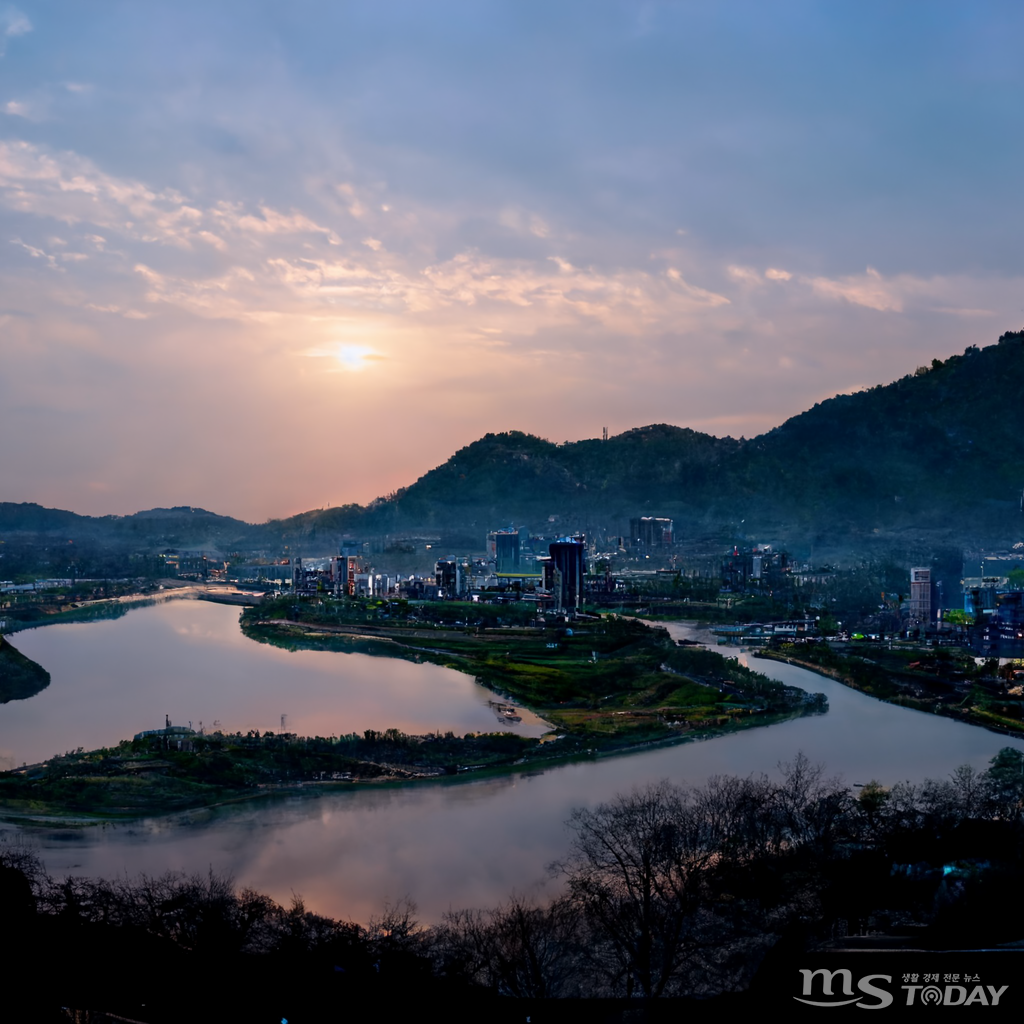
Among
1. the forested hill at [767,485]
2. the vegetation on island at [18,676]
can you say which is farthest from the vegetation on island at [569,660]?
the forested hill at [767,485]

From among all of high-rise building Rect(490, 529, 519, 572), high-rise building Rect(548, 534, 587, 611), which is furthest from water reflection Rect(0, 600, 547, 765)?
high-rise building Rect(490, 529, 519, 572)

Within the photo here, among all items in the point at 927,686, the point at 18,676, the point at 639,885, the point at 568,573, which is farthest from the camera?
the point at 568,573

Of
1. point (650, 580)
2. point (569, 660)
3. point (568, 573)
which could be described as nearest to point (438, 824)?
point (569, 660)

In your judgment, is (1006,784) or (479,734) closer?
(1006,784)

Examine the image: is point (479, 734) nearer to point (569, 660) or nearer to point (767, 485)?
point (569, 660)

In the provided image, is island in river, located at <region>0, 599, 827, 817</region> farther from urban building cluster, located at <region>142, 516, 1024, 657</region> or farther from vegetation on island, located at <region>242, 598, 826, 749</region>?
urban building cluster, located at <region>142, 516, 1024, 657</region>

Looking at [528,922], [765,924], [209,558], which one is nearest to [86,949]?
[528,922]
